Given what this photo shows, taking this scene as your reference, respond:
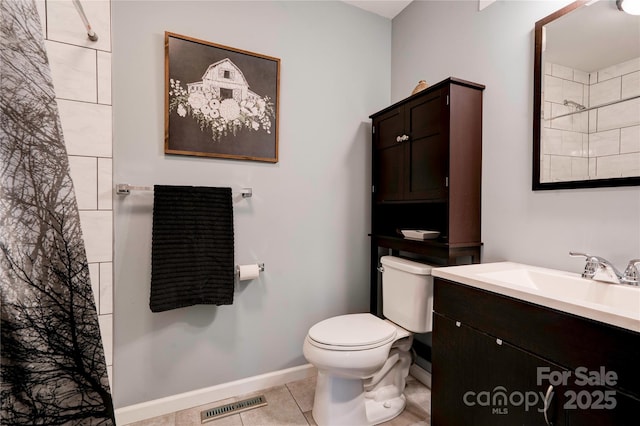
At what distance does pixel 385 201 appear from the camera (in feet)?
6.21

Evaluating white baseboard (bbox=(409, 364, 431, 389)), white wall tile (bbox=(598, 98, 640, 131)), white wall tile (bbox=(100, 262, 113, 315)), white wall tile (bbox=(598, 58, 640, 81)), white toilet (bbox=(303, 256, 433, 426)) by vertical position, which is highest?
white wall tile (bbox=(598, 58, 640, 81))

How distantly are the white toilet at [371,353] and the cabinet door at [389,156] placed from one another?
0.45 m

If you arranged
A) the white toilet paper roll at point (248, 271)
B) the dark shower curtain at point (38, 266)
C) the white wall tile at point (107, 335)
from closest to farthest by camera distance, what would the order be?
the dark shower curtain at point (38, 266)
the white wall tile at point (107, 335)
the white toilet paper roll at point (248, 271)

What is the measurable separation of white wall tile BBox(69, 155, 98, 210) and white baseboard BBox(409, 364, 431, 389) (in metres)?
2.05

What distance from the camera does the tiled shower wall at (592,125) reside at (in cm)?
101

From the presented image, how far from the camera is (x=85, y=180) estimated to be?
1347mm

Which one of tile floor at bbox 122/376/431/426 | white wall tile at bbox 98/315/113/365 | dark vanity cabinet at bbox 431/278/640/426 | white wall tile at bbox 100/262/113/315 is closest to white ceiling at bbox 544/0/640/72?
dark vanity cabinet at bbox 431/278/640/426

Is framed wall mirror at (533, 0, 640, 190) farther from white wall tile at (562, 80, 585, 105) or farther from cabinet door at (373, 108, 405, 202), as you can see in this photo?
cabinet door at (373, 108, 405, 202)

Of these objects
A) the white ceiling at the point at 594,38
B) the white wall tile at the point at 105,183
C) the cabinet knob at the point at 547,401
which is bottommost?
the cabinet knob at the point at 547,401

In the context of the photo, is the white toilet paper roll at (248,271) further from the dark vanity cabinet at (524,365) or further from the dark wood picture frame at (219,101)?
the dark vanity cabinet at (524,365)

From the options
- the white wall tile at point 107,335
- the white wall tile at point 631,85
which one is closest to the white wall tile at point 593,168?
the white wall tile at point 631,85

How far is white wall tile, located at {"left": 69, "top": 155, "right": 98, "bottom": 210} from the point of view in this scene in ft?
4.35

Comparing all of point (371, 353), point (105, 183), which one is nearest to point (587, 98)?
point (371, 353)

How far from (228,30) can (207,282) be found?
140 cm
